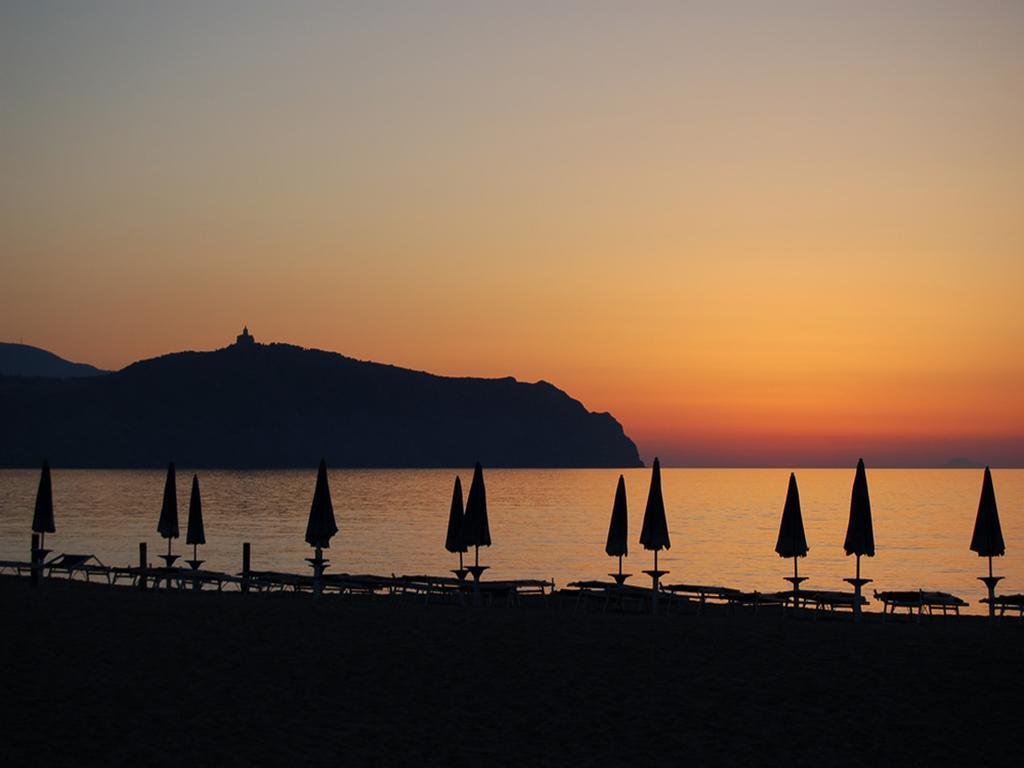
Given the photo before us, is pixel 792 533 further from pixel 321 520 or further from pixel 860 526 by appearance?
pixel 321 520

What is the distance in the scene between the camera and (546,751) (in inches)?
471

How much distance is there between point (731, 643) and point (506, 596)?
9.43 meters

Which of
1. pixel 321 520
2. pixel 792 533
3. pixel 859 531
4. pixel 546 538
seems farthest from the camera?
pixel 546 538

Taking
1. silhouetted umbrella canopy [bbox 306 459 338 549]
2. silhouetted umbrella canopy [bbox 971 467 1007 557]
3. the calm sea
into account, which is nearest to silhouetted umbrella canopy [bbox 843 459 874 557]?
silhouetted umbrella canopy [bbox 971 467 1007 557]

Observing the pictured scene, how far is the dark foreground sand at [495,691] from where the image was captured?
1194 centimetres

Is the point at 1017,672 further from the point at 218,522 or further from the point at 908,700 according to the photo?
the point at 218,522

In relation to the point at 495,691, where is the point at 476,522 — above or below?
above

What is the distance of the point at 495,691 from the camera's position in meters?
14.8

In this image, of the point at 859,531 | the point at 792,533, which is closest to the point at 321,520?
the point at 792,533

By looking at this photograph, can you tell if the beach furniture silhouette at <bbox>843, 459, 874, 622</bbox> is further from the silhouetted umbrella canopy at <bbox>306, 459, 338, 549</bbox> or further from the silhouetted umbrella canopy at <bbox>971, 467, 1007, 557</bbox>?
the silhouetted umbrella canopy at <bbox>306, 459, 338, 549</bbox>

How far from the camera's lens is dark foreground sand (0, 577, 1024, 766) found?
1194 centimetres

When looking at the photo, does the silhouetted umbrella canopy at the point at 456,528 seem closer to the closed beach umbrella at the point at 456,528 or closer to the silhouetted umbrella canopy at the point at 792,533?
the closed beach umbrella at the point at 456,528

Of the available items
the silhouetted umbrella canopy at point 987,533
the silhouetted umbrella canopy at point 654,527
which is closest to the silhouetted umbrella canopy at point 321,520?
the silhouetted umbrella canopy at point 654,527

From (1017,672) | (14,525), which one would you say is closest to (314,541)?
(1017,672)
